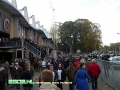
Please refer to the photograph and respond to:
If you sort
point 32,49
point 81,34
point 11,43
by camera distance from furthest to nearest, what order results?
point 81,34, point 32,49, point 11,43

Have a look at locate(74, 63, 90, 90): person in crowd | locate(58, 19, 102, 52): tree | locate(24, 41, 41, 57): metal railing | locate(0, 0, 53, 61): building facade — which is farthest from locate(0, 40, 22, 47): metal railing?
locate(58, 19, 102, 52): tree

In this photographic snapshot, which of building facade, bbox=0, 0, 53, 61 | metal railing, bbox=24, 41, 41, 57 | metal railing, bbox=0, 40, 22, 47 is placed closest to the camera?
metal railing, bbox=0, 40, 22, 47

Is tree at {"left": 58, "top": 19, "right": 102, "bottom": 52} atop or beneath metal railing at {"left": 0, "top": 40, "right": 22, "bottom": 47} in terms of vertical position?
atop

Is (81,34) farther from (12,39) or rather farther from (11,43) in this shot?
(11,43)

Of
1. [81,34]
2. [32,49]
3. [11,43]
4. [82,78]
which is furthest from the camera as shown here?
[81,34]

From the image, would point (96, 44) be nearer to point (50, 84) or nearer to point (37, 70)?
point (37, 70)

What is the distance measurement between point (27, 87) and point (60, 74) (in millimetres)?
1764

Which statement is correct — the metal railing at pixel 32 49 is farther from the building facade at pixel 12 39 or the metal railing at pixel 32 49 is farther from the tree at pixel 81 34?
the tree at pixel 81 34

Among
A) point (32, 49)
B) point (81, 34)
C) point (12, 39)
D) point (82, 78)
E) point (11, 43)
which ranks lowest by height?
point (82, 78)

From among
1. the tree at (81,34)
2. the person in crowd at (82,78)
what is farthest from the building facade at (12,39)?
the tree at (81,34)

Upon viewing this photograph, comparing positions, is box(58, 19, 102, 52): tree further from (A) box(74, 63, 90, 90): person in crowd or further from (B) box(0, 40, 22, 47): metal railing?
(A) box(74, 63, 90, 90): person in crowd

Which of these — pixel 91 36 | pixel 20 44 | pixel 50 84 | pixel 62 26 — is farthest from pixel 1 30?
pixel 62 26

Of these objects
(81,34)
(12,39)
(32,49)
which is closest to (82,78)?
(12,39)

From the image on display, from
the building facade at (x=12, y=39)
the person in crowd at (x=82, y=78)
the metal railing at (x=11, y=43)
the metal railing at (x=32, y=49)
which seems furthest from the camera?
the metal railing at (x=32, y=49)
